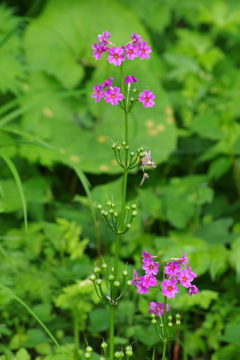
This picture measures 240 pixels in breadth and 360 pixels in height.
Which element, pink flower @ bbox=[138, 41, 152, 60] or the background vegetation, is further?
the background vegetation

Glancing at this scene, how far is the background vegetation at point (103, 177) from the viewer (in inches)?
71.7

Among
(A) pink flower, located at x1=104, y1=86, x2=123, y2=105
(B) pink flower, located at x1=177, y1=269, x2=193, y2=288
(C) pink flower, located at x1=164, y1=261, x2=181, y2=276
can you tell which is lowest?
(B) pink flower, located at x1=177, y1=269, x2=193, y2=288

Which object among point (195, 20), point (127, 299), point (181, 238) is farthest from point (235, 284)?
point (195, 20)

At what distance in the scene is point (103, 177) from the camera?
2846mm

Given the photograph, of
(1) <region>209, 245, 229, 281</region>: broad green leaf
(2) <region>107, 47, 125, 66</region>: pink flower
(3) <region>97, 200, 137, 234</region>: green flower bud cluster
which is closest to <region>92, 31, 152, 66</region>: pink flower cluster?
(2) <region>107, 47, 125, 66</region>: pink flower

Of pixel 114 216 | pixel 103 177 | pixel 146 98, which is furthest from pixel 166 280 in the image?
pixel 103 177

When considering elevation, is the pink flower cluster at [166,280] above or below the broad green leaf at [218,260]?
below

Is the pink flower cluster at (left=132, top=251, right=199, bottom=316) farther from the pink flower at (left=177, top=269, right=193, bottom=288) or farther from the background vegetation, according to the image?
the background vegetation

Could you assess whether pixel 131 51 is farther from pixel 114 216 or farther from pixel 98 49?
pixel 114 216

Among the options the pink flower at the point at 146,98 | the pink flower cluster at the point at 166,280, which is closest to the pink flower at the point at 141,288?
the pink flower cluster at the point at 166,280

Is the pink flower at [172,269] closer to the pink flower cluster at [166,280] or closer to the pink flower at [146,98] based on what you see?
the pink flower cluster at [166,280]

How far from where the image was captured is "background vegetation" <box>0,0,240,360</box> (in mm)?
1822

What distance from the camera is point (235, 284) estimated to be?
210 centimetres

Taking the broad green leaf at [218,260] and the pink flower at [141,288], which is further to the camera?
the broad green leaf at [218,260]
